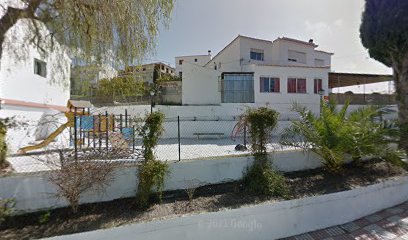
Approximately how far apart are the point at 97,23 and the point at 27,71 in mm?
6155

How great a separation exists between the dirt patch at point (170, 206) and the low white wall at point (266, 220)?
1.40ft

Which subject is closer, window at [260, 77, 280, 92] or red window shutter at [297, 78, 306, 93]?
window at [260, 77, 280, 92]

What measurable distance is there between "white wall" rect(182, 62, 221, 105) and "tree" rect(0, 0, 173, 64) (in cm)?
1303

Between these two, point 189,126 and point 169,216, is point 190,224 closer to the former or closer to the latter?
point 169,216

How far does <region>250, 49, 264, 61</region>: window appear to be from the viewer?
22250mm

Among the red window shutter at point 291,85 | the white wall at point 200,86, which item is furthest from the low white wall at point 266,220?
the white wall at point 200,86

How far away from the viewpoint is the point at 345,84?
2653 cm

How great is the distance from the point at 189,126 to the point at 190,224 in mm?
12461

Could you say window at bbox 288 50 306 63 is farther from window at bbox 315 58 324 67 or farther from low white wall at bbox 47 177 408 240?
low white wall at bbox 47 177 408 240

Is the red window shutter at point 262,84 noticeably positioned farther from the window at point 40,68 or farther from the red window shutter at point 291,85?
the window at point 40,68

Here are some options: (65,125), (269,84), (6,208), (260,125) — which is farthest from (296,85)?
(6,208)

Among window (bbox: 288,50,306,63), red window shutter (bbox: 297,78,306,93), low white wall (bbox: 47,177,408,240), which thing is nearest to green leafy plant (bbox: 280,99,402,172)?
low white wall (bbox: 47,177,408,240)

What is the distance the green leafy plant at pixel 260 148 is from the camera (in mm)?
5202

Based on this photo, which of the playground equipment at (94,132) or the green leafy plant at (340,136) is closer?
the green leafy plant at (340,136)
